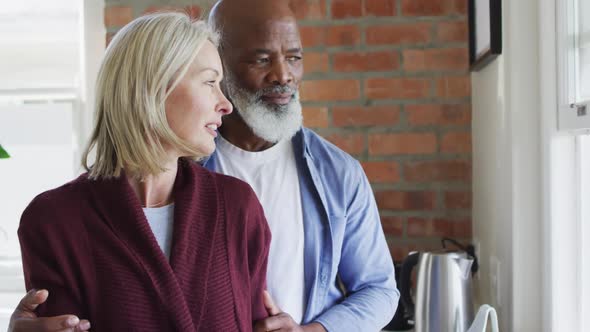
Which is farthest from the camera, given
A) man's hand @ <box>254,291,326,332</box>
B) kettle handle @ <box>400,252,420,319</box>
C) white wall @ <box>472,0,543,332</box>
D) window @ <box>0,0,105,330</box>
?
window @ <box>0,0,105,330</box>

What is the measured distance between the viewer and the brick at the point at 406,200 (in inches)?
97.3

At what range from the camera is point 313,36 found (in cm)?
250

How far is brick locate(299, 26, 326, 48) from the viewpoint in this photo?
2.50 metres

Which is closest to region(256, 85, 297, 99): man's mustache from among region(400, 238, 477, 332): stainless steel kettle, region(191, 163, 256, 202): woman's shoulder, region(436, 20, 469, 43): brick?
region(191, 163, 256, 202): woman's shoulder

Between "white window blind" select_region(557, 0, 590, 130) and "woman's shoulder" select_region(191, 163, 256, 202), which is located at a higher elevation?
"white window blind" select_region(557, 0, 590, 130)

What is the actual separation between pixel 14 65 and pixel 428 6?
152 cm

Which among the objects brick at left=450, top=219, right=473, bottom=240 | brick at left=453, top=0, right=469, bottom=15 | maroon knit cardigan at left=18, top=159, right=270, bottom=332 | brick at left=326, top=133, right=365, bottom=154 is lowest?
brick at left=450, top=219, right=473, bottom=240

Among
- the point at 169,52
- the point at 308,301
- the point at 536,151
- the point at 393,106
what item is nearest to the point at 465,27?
the point at 393,106

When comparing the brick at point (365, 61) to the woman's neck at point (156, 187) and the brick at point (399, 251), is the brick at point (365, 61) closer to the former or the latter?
the brick at point (399, 251)

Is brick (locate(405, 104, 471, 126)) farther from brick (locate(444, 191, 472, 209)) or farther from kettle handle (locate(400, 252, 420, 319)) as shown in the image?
kettle handle (locate(400, 252, 420, 319))

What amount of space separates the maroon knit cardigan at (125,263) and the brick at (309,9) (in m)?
1.34

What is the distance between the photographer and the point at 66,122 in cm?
280

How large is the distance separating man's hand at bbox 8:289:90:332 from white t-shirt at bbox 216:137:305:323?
0.47 meters

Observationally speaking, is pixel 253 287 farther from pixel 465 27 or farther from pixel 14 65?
pixel 14 65
